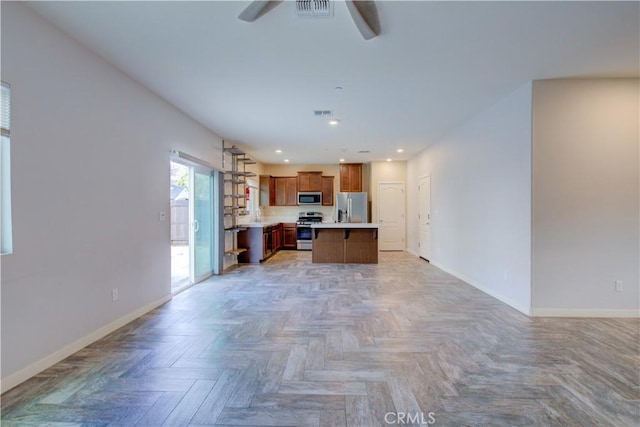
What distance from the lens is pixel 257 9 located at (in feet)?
6.48

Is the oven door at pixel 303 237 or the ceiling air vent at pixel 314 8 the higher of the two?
the ceiling air vent at pixel 314 8

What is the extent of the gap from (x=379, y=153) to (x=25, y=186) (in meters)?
6.89

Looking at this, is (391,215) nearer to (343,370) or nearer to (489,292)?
(489,292)

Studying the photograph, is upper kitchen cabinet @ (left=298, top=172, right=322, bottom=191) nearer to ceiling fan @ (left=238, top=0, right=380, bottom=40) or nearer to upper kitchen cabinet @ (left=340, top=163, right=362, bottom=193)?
upper kitchen cabinet @ (left=340, top=163, right=362, bottom=193)

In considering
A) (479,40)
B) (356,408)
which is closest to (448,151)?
(479,40)

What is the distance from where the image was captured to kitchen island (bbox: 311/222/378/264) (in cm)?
688

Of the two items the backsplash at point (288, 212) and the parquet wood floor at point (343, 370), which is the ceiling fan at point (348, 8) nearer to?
the parquet wood floor at point (343, 370)

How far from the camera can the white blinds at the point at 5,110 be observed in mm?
2054

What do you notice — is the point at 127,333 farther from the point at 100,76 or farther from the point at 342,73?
the point at 342,73

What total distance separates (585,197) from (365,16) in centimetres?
327

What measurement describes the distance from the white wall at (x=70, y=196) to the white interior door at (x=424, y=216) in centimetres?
579

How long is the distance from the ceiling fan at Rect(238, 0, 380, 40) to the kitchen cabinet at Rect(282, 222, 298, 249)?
24.2ft

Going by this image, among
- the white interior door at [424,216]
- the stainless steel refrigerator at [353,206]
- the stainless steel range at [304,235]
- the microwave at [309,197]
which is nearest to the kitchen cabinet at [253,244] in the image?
the stainless steel range at [304,235]

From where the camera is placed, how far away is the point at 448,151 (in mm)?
5840
